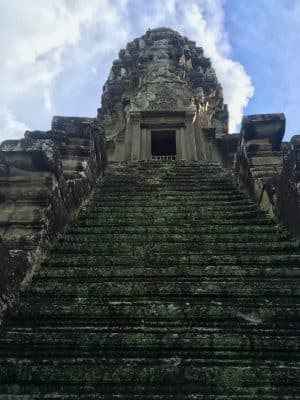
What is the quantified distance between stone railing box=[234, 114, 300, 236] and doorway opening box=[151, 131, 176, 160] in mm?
5492

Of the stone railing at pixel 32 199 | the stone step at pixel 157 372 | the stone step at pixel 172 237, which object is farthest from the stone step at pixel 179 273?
the stone step at pixel 157 372

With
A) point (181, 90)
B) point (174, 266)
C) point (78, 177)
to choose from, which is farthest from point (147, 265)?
point (181, 90)

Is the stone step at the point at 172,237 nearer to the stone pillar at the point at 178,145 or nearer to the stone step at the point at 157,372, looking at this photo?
the stone step at the point at 157,372

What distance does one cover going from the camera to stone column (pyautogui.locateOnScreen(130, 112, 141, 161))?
39.9 ft

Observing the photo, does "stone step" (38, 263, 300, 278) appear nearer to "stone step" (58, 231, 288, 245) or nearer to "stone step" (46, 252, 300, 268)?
"stone step" (46, 252, 300, 268)

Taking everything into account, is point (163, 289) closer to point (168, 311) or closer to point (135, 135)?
point (168, 311)

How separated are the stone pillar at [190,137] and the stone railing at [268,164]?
161 inches

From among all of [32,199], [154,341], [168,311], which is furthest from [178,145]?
[154,341]

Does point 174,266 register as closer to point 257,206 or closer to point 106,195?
point 257,206

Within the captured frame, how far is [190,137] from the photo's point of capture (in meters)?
12.6

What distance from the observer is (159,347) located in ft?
12.1

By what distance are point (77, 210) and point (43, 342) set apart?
3.15m

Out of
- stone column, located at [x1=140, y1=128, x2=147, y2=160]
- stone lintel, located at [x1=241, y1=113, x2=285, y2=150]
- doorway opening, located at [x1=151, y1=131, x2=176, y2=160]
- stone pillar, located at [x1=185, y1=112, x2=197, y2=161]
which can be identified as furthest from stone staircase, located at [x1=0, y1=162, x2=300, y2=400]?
doorway opening, located at [x1=151, y1=131, x2=176, y2=160]

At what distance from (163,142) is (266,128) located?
23.4 feet
